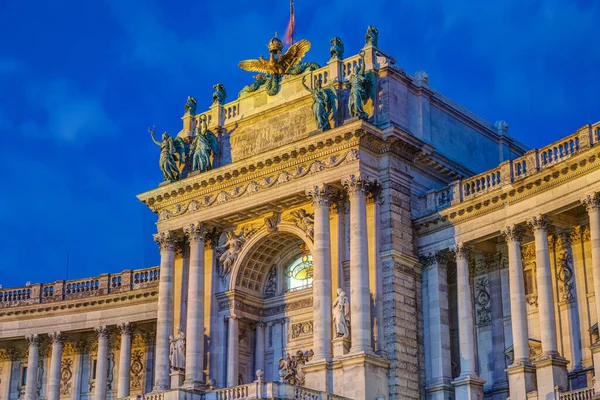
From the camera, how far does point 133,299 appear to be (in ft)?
182

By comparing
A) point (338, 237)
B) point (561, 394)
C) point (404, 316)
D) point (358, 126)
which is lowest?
point (561, 394)

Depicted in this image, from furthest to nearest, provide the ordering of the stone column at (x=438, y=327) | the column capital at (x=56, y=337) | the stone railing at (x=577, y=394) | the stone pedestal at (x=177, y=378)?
the column capital at (x=56, y=337) → the stone pedestal at (x=177, y=378) → the stone column at (x=438, y=327) → the stone railing at (x=577, y=394)

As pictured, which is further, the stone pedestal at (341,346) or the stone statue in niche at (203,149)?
the stone statue in niche at (203,149)

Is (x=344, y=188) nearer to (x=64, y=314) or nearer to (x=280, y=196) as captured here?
(x=280, y=196)

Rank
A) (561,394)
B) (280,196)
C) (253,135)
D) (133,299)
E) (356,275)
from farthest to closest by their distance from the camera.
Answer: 1. (133,299)
2. (253,135)
3. (280,196)
4. (356,275)
5. (561,394)

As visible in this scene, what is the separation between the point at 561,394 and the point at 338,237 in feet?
39.1

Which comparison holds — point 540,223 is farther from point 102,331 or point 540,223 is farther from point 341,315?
point 102,331

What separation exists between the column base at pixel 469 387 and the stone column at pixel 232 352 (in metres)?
10.2

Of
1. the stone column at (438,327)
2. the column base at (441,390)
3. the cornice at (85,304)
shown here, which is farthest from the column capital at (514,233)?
the cornice at (85,304)

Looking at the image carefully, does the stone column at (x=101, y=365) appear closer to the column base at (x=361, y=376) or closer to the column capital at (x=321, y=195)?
the column capital at (x=321, y=195)

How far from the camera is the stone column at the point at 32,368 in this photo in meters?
56.8

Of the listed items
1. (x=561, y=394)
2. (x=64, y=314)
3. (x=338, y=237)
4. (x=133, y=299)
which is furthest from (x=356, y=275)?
(x=64, y=314)

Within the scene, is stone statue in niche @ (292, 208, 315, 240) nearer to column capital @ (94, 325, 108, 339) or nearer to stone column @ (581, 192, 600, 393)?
stone column @ (581, 192, 600, 393)

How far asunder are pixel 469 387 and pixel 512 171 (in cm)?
856
